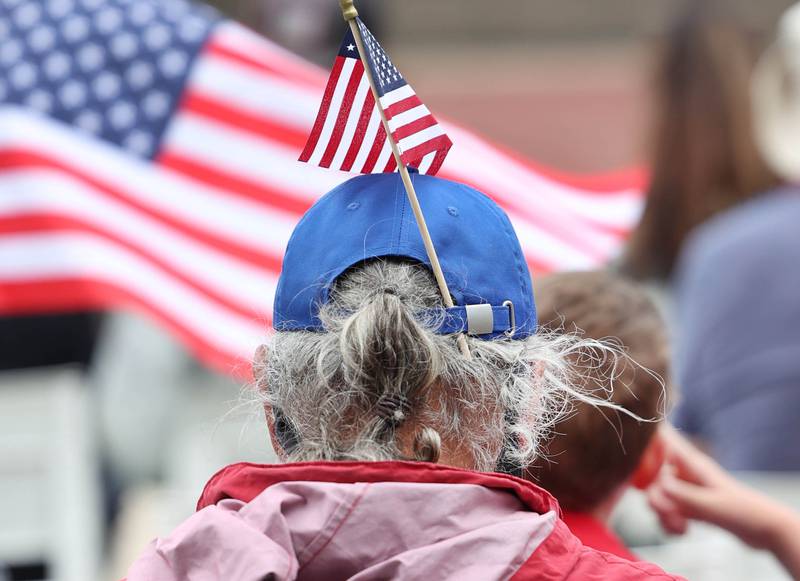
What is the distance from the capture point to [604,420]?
86.7 inches

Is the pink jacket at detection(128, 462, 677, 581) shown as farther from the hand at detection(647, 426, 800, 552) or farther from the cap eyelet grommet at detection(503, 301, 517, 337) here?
the hand at detection(647, 426, 800, 552)

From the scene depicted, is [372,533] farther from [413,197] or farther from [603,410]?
[603,410]

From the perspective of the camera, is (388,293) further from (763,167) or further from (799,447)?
Answer: (763,167)

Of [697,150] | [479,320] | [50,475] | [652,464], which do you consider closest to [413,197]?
[479,320]

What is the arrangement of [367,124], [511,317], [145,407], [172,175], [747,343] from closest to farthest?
[511,317], [367,124], [747,343], [172,175], [145,407]

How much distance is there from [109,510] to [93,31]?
3.22 meters

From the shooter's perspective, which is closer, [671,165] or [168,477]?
[671,165]

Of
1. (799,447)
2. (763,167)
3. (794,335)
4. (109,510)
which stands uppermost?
(763,167)

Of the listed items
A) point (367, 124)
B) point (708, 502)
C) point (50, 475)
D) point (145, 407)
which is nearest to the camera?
point (367, 124)

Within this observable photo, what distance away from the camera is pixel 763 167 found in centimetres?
432

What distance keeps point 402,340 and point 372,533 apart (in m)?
0.24

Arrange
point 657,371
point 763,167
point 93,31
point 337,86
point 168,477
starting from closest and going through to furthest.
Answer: point 337,86
point 657,371
point 93,31
point 763,167
point 168,477

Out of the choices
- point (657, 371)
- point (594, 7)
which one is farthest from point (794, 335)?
point (594, 7)

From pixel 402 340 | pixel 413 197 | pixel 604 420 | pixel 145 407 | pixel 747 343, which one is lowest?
pixel 145 407
